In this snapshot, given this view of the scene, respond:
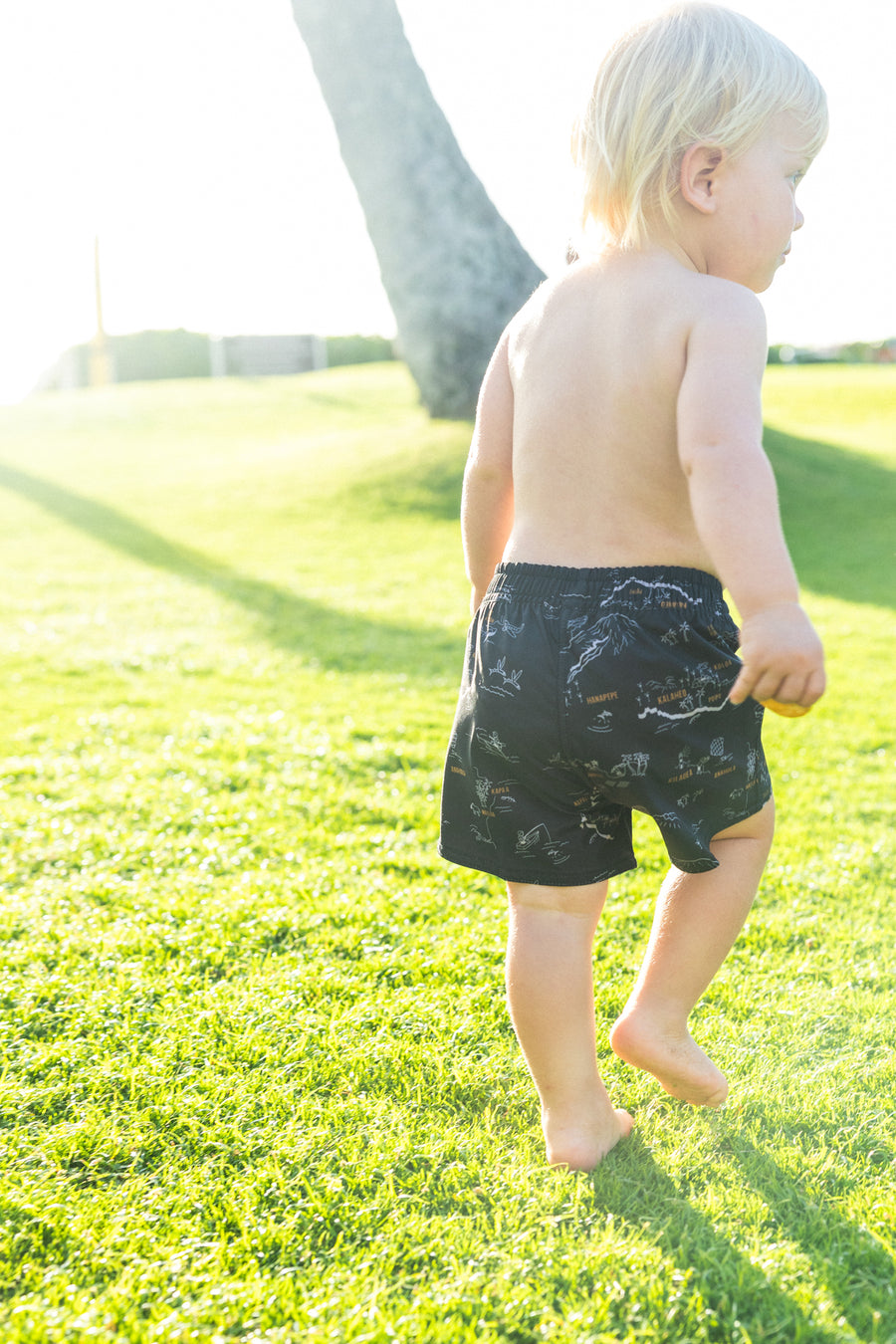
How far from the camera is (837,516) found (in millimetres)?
9695

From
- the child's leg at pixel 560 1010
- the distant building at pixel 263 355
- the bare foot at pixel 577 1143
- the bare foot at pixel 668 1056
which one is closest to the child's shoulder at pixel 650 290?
the child's leg at pixel 560 1010

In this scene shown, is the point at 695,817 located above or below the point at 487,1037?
above

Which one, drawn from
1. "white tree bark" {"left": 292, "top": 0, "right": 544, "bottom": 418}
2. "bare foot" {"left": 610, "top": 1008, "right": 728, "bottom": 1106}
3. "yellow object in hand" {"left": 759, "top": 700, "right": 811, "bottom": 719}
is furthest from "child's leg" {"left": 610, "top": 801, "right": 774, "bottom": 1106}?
"white tree bark" {"left": 292, "top": 0, "right": 544, "bottom": 418}

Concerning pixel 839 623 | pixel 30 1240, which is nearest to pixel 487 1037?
pixel 30 1240

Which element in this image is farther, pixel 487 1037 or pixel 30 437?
pixel 30 437

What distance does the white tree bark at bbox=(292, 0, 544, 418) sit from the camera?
10180 mm

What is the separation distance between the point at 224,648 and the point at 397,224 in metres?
6.25

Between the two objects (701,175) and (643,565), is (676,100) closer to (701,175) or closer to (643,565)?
(701,175)

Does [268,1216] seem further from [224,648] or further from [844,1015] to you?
[224,648]

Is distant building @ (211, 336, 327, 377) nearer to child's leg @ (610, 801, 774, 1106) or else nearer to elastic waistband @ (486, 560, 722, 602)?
elastic waistband @ (486, 560, 722, 602)

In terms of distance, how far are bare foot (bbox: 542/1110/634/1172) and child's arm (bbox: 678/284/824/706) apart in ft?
2.35

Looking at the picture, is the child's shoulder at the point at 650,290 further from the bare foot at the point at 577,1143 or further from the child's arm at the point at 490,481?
the bare foot at the point at 577,1143

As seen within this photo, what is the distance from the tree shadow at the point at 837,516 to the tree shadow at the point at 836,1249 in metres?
5.93

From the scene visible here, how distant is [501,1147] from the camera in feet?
5.80
